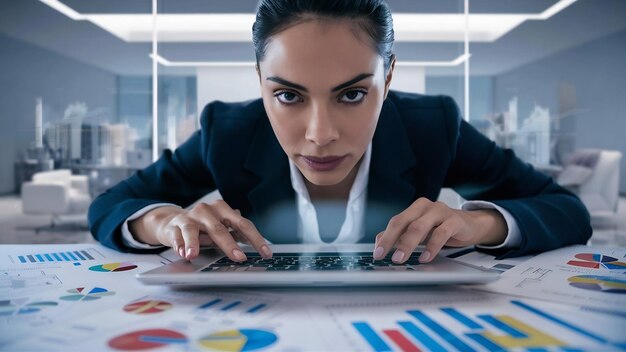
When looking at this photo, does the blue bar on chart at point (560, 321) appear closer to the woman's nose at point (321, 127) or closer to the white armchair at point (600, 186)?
the woman's nose at point (321, 127)

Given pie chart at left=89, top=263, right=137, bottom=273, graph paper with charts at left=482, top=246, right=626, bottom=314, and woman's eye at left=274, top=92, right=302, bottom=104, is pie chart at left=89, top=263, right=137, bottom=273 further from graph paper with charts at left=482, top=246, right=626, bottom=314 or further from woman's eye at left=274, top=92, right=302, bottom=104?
graph paper with charts at left=482, top=246, right=626, bottom=314

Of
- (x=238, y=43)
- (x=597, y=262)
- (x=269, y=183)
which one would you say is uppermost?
(x=238, y=43)

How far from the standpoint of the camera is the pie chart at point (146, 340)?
401mm

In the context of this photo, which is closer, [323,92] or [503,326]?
[503,326]

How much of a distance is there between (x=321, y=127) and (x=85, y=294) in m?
0.49

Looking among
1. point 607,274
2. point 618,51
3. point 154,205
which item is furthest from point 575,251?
point 618,51

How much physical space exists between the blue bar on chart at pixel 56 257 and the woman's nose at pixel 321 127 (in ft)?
1.62

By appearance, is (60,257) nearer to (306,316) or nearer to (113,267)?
(113,267)

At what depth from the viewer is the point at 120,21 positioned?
4.85 meters

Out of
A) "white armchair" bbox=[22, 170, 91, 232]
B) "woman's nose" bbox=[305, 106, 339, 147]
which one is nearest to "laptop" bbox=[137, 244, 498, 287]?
"woman's nose" bbox=[305, 106, 339, 147]

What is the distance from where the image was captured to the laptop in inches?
21.3

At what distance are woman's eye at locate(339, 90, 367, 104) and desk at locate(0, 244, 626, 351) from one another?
428mm

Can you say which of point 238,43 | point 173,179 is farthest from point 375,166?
point 238,43

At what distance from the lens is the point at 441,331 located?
434 mm
